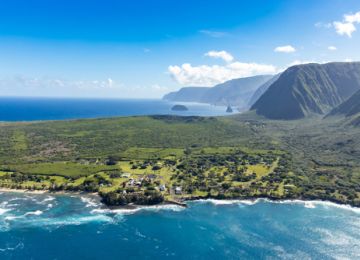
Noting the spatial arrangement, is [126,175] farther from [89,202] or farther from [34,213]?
[34,213]

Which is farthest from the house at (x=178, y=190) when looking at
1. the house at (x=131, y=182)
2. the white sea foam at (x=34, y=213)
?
the white sea foam at (x=34, y=213)

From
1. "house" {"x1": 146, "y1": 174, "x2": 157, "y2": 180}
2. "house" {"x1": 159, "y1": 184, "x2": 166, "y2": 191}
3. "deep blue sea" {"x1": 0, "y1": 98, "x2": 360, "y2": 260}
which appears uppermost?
"house" {"x1": 146, "y1": 174, "x2": 157, "y2": 180}

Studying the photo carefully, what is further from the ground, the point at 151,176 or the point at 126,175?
the point at 126,175

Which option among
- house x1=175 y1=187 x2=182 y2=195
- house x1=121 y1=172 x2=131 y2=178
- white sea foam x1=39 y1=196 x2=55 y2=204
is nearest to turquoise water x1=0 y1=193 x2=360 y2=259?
white sea foam x1=39 y1=196 x2=55 y2=204

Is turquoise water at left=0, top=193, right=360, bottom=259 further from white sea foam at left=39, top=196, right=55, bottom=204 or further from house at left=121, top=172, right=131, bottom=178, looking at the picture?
house at left=121, top=172, right=131, bottom=178

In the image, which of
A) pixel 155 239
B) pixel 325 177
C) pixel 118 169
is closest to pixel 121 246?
→ pixel 155 239

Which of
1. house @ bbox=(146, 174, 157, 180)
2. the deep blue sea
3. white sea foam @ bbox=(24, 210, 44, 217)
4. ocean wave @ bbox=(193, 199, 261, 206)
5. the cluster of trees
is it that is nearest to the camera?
the deep blue sea

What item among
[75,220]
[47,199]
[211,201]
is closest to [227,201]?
[211,201]

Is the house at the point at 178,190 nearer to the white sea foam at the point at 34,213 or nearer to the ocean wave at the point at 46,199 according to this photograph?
the ocean wave at the point at 46,199

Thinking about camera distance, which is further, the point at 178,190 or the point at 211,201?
the point at 178,190
